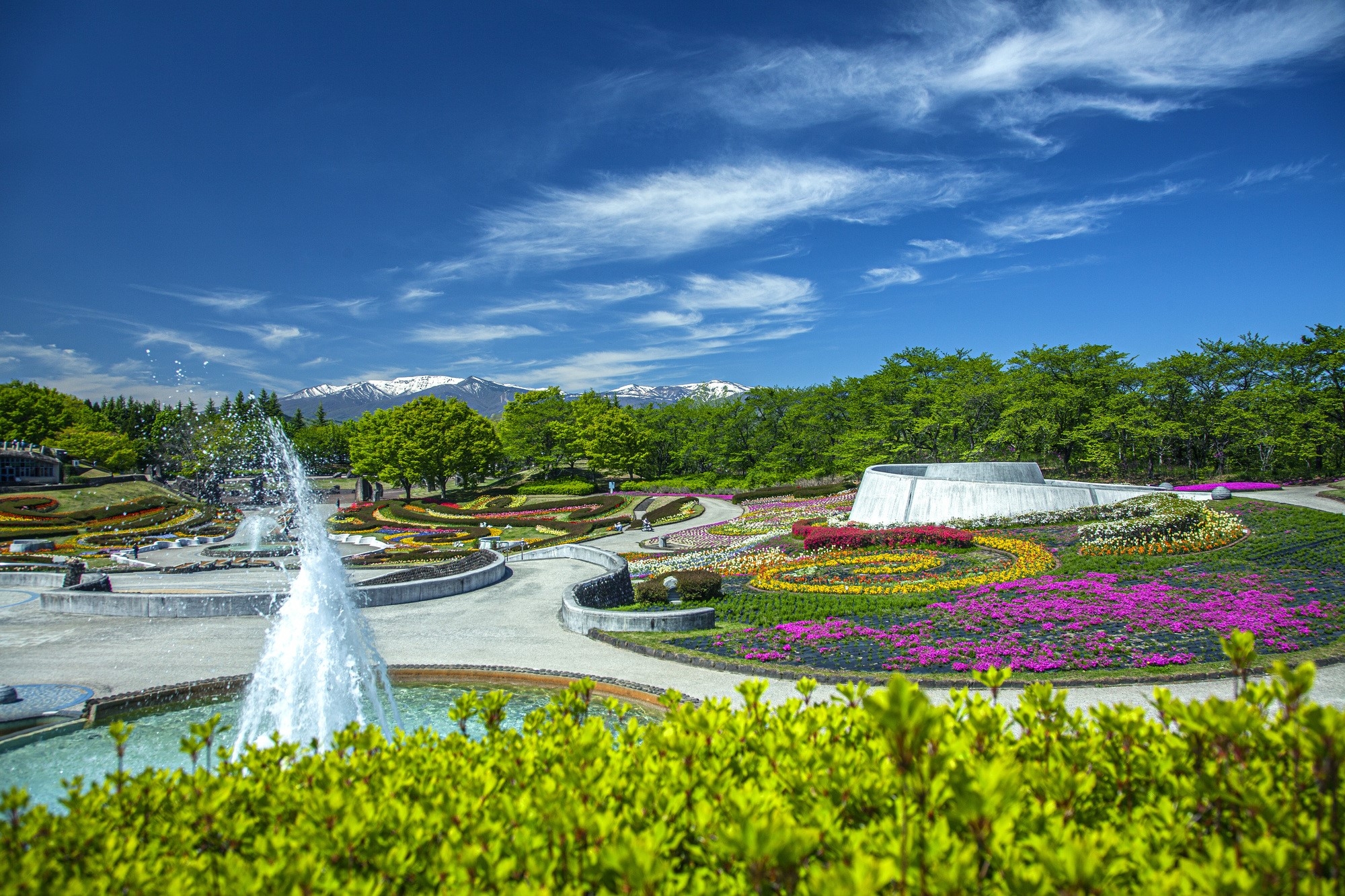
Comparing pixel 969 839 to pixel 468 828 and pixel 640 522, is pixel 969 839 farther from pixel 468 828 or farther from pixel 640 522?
pixel 640 522

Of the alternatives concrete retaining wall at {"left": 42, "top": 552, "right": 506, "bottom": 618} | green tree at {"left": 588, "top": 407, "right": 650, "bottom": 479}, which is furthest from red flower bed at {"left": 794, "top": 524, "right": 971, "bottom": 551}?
green tree at {"left": 588, "top": 407, "right": 650, "bottom": 479}

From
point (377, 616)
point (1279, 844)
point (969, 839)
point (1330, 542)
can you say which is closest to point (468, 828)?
point (969, 839)

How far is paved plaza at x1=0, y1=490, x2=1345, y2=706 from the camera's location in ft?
34.5

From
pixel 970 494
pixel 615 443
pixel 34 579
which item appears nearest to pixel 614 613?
pixel 970 494

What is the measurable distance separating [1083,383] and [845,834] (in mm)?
47662

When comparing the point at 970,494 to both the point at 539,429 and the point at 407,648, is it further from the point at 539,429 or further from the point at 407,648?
the point at 539,429

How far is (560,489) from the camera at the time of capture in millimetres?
52656

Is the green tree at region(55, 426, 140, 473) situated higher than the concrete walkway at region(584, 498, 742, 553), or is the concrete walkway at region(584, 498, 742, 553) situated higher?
the green tree at region(55, 426, 140, 473)

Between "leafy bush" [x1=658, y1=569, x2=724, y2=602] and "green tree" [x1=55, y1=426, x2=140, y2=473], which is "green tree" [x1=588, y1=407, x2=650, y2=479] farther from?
"green tree" [x1=55, y1=426, x2=140, y2=473]

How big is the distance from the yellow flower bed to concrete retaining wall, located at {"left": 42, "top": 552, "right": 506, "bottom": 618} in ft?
34.0

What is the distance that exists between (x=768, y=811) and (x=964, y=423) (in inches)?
1812

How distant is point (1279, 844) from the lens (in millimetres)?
2219

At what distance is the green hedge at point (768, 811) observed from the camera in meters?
2.33

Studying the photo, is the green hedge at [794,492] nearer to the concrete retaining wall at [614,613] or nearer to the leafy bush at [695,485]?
the leafy bush at [695,485]
